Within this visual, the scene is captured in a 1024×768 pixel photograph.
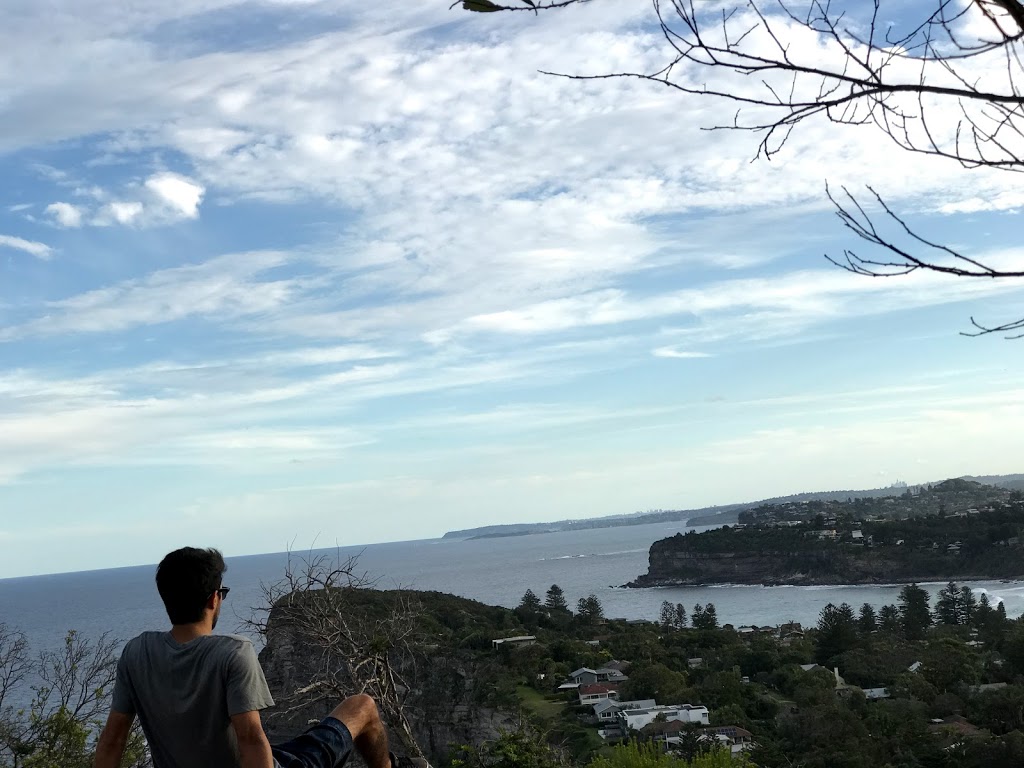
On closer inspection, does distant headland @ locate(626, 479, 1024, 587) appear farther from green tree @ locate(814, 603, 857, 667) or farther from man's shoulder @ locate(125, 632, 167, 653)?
man's shoulder @ locate(125, 632, 167, 653)

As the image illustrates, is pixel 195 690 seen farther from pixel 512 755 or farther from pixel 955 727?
pixel 955 727

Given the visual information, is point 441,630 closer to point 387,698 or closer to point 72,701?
point 72,701

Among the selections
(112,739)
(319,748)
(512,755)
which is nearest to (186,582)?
(112,739)

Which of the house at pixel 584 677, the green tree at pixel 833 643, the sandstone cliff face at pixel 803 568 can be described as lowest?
the sandstone cliff face at pixel 803 568

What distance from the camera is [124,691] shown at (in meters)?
2.19

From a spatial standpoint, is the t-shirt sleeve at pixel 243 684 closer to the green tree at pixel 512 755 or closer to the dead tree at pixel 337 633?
the dead tree at pixel 337 633

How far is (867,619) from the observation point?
29.9 meters

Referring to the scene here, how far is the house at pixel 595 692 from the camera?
57.5 ft

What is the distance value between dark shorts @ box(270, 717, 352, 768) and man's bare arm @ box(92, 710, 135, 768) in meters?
0.36

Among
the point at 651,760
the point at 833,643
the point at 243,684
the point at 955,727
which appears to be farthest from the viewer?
the point at 833,643

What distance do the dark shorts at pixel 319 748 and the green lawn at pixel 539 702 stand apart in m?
14.2

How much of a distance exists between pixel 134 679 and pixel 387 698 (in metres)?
3.33

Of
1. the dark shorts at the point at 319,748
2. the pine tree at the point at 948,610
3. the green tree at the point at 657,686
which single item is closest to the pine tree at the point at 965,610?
the pine tree at the point at 948,610

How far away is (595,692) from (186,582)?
1687 centimetres
